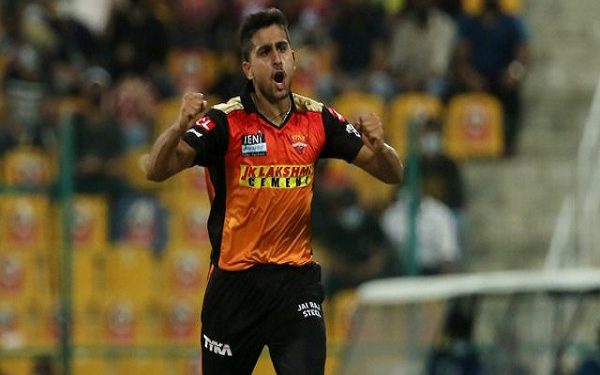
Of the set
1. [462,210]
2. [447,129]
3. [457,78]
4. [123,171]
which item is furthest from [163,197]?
[457,78]

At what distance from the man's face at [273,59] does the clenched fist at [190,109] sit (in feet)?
1.48

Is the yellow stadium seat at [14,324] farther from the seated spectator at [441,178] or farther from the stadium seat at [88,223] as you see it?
the seated spectator at [441,178]

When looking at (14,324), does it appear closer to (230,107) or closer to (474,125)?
(474,125)

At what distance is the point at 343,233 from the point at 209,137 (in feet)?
22.7

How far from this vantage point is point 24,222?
14.9 meters

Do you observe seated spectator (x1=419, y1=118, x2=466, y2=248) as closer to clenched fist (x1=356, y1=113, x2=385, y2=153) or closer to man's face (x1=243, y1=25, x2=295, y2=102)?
clenched fist (x1=356, y1=113, x2=385, y2=153)

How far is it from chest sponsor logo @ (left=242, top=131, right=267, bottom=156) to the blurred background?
4.67 m

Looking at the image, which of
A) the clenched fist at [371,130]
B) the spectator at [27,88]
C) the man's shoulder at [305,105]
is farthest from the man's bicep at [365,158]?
the spectator at [27,88]

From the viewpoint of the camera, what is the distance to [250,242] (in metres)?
8.66

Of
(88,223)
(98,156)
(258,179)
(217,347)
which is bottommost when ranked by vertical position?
(88,223)

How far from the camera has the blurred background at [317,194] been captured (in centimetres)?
1493

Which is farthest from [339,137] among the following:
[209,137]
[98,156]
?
[98,156]

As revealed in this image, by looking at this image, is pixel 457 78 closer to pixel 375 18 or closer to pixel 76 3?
pixel 375 18

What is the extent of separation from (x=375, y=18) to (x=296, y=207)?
11025 mm
